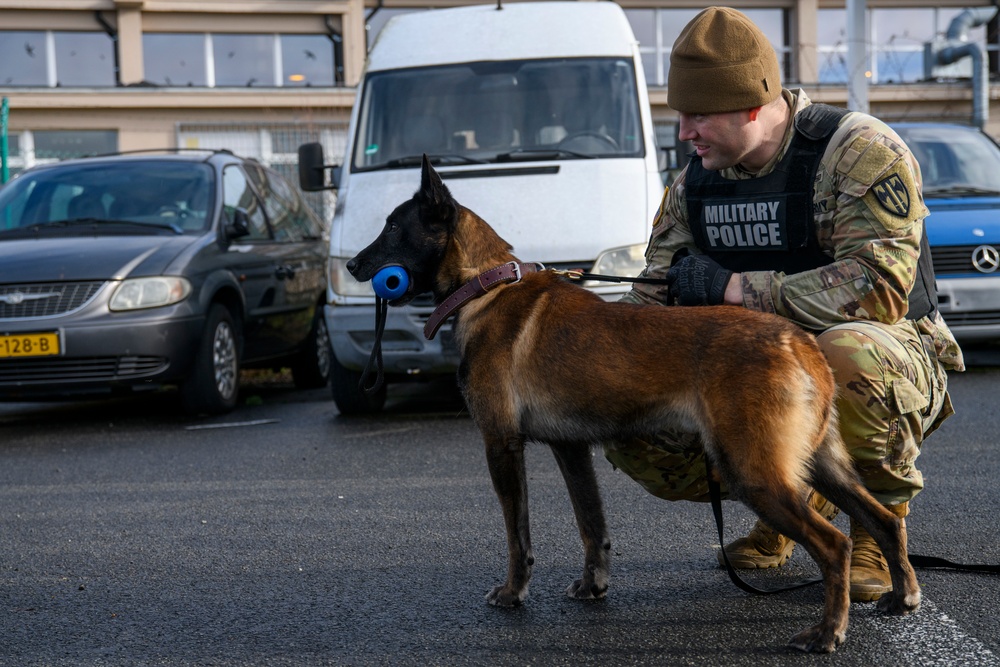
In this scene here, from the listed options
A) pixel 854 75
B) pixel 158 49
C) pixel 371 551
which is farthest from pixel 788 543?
pixel 158 49

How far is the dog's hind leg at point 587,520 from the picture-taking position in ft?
12.9

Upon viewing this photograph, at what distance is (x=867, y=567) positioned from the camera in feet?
12.7

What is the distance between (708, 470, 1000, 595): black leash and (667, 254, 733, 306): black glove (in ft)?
1.85

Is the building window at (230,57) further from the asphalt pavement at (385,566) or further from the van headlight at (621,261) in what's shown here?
the asphalt pavement at (385,566)

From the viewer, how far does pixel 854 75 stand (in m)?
15.9

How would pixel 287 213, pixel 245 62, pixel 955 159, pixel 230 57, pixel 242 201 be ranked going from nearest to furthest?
pixel 242 201, pixel 287 213, pixel 955 159, pixel 230 57, pixel 245 62

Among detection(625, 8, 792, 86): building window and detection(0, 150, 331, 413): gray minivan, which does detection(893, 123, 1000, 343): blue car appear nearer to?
detection(0, 150, 331, 413): gray minivan

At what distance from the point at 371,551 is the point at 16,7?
92.4ft

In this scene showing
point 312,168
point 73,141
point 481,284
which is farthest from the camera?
point 73,141

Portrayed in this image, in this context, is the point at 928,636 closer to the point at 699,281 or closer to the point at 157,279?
the point at 699,281

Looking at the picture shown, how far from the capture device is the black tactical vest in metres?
4.02

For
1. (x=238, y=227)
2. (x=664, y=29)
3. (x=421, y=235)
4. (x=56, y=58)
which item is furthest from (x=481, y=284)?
(x=56, y=58)

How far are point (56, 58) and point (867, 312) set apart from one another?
2970 cm

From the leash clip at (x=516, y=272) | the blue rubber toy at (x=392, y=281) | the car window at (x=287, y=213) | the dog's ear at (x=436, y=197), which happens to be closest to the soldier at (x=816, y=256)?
the leash clip at (x=516, y=272)
